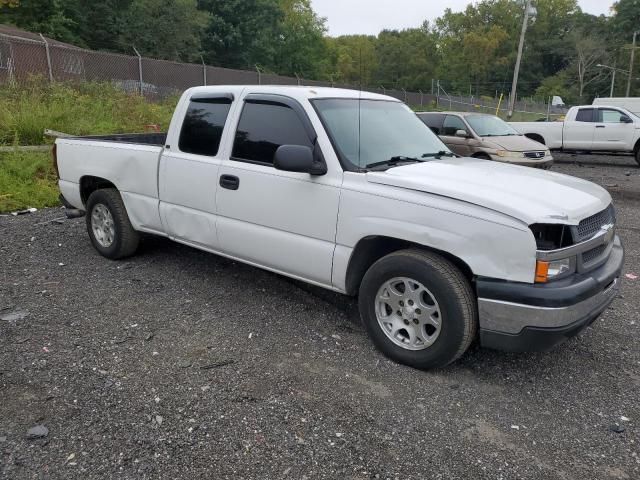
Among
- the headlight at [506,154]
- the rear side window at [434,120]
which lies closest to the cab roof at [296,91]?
the headlight at [506,154]

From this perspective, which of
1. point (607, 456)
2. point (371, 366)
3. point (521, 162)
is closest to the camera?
point (607, 456)

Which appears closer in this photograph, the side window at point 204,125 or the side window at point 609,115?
the side window at point 204,125

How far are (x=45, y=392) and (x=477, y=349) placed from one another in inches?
116

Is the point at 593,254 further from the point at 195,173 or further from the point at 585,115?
the point at 585,115

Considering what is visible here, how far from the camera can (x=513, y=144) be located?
11617 mm

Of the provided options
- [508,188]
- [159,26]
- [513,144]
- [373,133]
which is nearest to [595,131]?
[513,144]

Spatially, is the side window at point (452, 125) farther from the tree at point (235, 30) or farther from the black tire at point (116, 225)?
the tree at point (235, 30)

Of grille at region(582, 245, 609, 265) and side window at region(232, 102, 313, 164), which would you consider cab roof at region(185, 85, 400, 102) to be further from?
grille at region(582, 245, 609, 265)

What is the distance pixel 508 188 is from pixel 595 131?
1466 centimetres

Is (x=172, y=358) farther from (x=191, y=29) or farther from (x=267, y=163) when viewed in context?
(x=191, y=29)

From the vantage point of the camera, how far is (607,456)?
2783 millimetres

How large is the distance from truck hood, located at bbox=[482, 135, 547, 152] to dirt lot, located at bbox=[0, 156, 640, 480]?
22.9 ft

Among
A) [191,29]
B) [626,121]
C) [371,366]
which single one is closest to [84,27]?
[191,29]

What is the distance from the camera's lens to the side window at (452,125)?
12045 mm
